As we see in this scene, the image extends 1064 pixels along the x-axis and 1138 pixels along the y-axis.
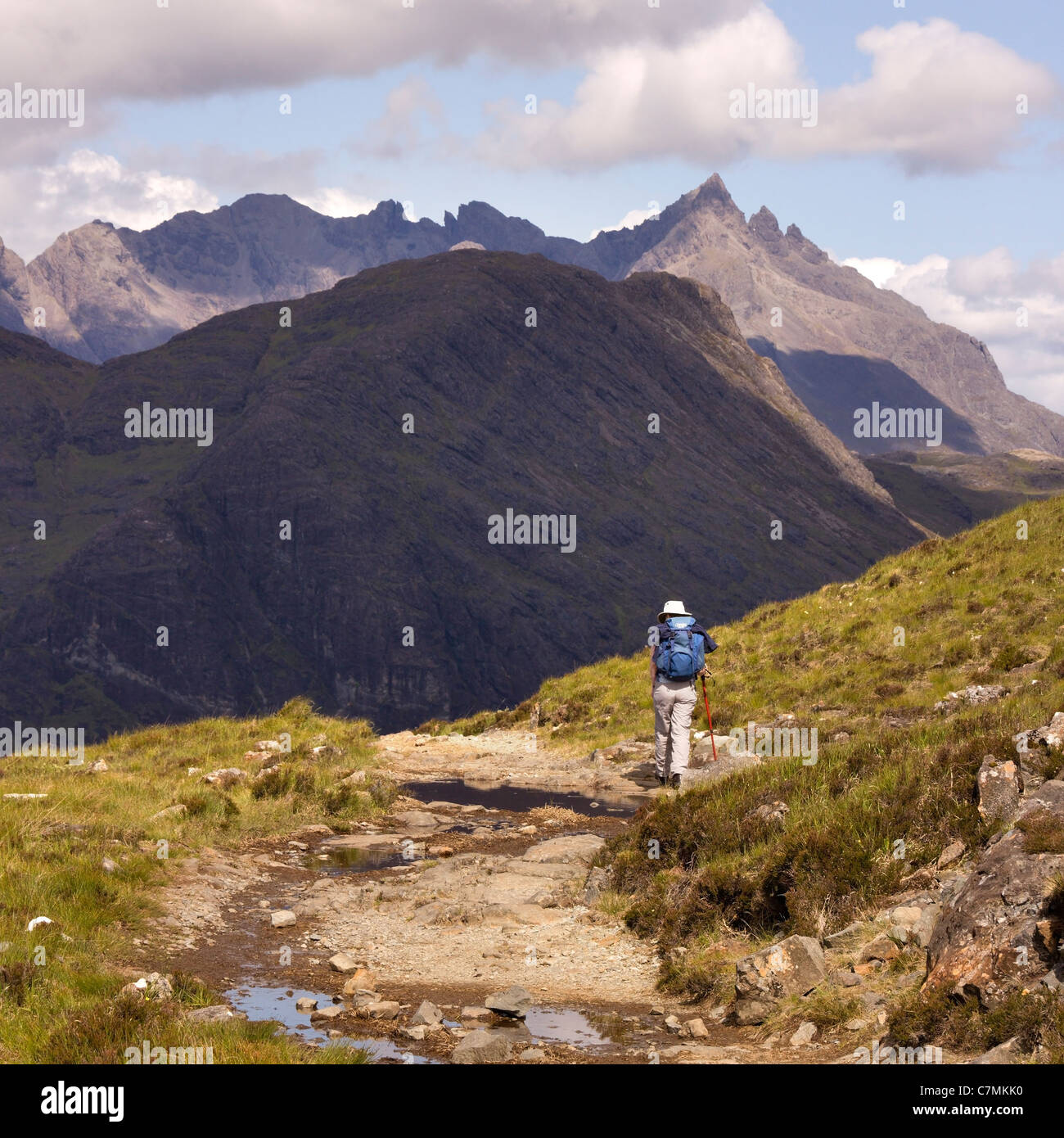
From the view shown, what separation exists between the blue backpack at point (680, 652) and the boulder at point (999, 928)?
8674 mm

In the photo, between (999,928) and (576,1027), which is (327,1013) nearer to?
(576,1027)

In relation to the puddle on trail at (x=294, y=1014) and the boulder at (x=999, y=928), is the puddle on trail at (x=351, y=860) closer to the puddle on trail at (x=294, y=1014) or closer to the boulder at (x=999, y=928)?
the puddle on trail at (x=294, y=1014)

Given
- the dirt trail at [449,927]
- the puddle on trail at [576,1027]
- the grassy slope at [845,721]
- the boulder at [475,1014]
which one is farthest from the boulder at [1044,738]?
the boulder at [475,1014]

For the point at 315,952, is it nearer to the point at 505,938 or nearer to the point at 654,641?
the point at 505,938

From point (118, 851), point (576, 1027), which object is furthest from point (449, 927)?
point (118, 851)

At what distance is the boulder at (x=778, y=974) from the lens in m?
8.77

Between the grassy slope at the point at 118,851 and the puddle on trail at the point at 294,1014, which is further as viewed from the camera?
the puddle on trail at the point at 294,1014

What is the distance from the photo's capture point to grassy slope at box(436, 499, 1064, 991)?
10547 mm

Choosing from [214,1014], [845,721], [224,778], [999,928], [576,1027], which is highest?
[845,721]

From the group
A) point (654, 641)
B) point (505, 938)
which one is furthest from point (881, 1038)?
point (654, 641)

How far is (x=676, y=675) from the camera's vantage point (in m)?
17.2

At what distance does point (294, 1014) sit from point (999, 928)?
5.42 metres

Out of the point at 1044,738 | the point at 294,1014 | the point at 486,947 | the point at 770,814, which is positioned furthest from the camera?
the point at 770,814

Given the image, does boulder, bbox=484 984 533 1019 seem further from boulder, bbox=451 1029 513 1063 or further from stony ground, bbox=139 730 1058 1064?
boulder, bbox=451 1029 513 1063
